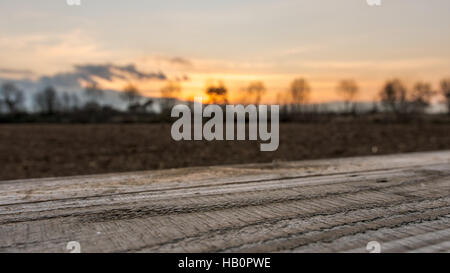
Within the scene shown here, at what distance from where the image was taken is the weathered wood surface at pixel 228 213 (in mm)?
1231

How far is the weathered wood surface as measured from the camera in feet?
4.04

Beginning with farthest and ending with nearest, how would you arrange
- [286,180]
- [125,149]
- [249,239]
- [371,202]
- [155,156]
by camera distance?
[125,149] < [155,156] < [286,180] < [371,202] < [249,239]

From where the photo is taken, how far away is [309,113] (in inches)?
2640

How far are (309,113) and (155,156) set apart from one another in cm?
5381

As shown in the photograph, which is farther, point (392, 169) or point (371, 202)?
point (392, 169)

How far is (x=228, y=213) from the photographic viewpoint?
156 cm
